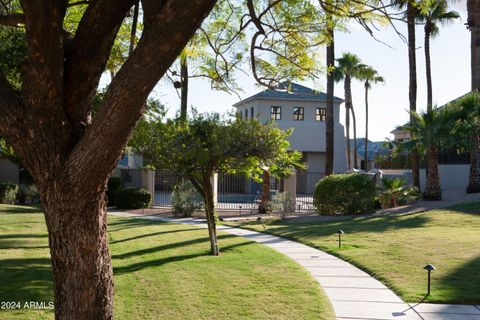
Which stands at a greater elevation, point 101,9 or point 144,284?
point 101,9

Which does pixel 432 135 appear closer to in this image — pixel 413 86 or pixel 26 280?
pixel 413 86

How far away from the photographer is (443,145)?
70.5 feet

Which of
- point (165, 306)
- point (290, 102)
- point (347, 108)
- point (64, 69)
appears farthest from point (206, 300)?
point (347, 108)

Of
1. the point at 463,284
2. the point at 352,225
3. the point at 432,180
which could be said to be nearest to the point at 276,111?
the point at 432,180

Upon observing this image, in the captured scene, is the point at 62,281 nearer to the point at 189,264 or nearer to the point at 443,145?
the point at 189,264

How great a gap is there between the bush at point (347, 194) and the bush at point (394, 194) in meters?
1.72

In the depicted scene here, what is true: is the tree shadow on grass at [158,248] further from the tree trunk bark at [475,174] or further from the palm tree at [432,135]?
the tree trunk bark at [475,174]

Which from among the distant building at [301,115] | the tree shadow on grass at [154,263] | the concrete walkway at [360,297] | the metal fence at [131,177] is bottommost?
the concrete walkway at [360,297]

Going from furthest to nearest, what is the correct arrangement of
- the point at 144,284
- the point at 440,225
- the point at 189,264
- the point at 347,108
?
the point at 347,108 → the point at 440,225 → the point at 189,264 → the point at 144,284

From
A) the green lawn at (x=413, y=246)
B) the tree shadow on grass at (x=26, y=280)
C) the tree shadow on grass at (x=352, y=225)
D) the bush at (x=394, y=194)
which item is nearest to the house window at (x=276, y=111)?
the bush at (x=394, y=194)

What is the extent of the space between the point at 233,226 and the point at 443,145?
31.1 ft

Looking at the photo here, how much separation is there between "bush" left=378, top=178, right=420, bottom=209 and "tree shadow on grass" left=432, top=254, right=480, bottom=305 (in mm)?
12212

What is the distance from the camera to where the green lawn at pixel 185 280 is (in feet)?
23.3

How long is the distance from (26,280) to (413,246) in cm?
795
